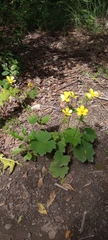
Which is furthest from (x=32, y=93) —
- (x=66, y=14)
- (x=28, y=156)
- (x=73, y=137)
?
(x=66, y=14)

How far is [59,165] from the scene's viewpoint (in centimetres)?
241

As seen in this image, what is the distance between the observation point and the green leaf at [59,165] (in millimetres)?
2393

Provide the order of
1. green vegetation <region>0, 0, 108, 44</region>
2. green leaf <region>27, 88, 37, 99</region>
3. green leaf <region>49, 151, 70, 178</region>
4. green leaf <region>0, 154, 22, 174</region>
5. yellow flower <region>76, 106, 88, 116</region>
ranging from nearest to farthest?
yellow flower <region>76, 106, 88, 116</region> < green leaf <region>49, 151, 70, 178</region> < green leaf <region>0, 154, 22, 174</region> < green leaf <region>27, 88, 37, 99</region> < green vegetation <region>0, 0, 108, 44</region>


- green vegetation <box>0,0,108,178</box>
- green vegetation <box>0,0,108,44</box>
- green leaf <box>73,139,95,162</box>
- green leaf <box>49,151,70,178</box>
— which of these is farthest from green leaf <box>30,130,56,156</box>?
green vegetation <box>0,0,108,44</box>

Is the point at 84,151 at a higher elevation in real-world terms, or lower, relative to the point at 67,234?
higher

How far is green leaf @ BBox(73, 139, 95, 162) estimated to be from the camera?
7.84 ft

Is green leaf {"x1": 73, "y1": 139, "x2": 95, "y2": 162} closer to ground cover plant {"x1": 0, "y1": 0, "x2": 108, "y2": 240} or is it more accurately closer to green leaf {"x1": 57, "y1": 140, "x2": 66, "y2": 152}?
ground cover plant {"x1": 0, "y1": 0, "x2": 108, "y2": 240}

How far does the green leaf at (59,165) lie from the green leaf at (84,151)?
0.10m

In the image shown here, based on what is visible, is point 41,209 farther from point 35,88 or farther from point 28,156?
point 35,88

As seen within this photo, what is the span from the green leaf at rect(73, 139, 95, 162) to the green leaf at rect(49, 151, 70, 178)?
0.34 ft

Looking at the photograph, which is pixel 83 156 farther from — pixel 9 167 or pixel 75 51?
pixel 75 51

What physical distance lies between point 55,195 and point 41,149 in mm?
451

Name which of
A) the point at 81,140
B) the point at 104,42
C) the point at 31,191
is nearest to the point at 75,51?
the point at 104,42

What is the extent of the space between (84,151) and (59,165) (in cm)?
28
